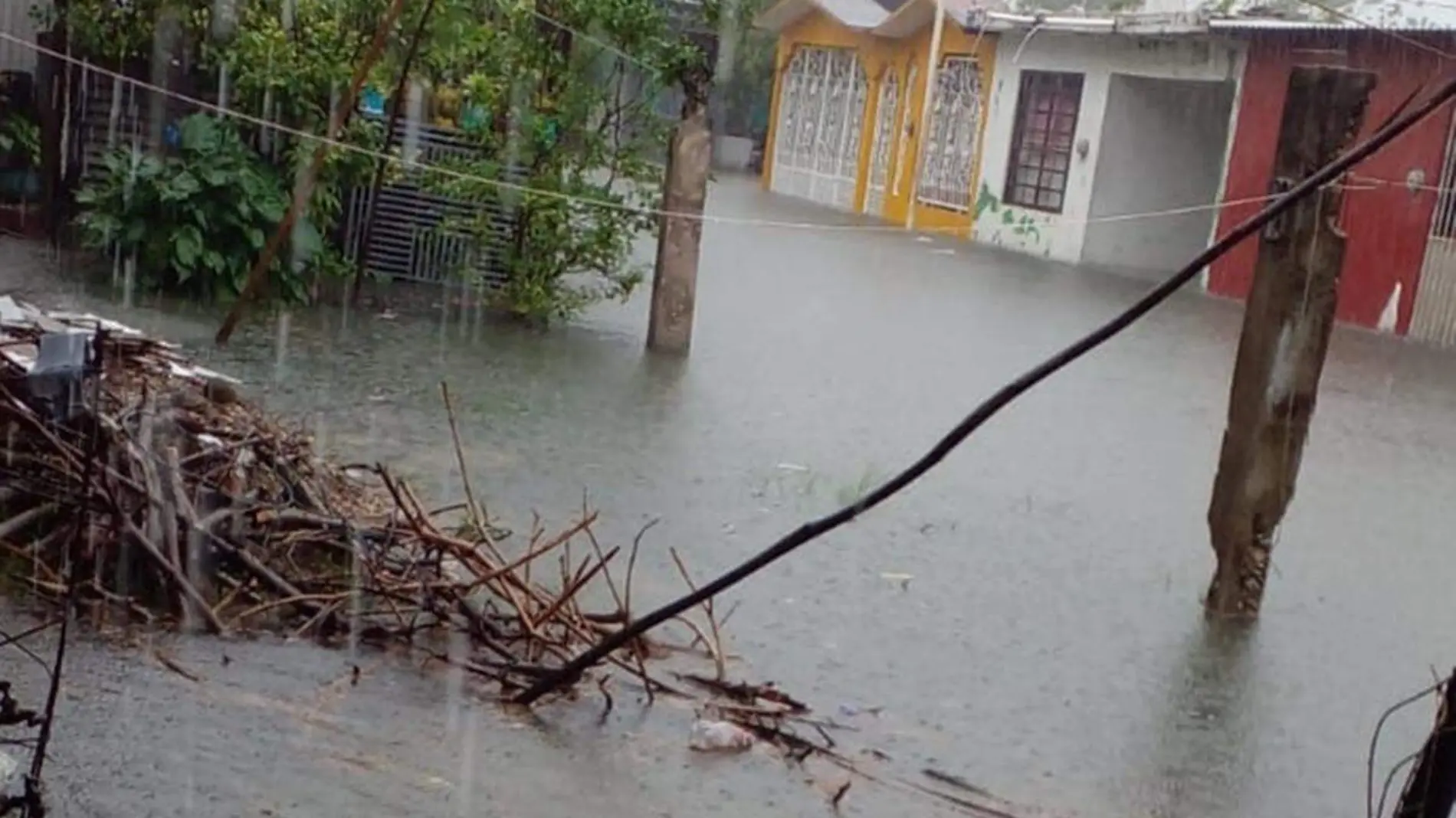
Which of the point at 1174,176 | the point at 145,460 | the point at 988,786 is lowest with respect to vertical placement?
the point at 988,786

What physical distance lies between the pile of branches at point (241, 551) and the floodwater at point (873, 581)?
0.23 metres

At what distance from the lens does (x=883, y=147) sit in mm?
25531

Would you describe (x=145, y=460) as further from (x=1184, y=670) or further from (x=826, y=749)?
(x=1184, y=670)

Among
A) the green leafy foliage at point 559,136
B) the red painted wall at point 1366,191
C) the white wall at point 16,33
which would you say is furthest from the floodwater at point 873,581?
the white wall at point 16,33

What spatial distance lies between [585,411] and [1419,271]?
434 inches

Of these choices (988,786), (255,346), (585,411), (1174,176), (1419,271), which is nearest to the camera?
(988,786)

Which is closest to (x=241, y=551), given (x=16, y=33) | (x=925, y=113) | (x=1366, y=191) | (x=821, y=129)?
(x=16, y=33)

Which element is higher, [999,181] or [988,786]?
[999,181]

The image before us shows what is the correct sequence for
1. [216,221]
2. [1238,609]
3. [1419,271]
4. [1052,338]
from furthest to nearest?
[1419,271] → [1052,338] → [216,221] → [1238,609]

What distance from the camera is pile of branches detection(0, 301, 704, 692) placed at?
200 inches

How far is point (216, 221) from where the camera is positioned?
36.6 feet

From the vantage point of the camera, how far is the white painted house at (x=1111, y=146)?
872 inches

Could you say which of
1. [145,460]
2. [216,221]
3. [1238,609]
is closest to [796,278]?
[216,221]

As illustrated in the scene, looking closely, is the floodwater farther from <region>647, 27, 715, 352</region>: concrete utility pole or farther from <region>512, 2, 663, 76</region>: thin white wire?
<region>512, 2, 663, 76</region>: thin white wire
